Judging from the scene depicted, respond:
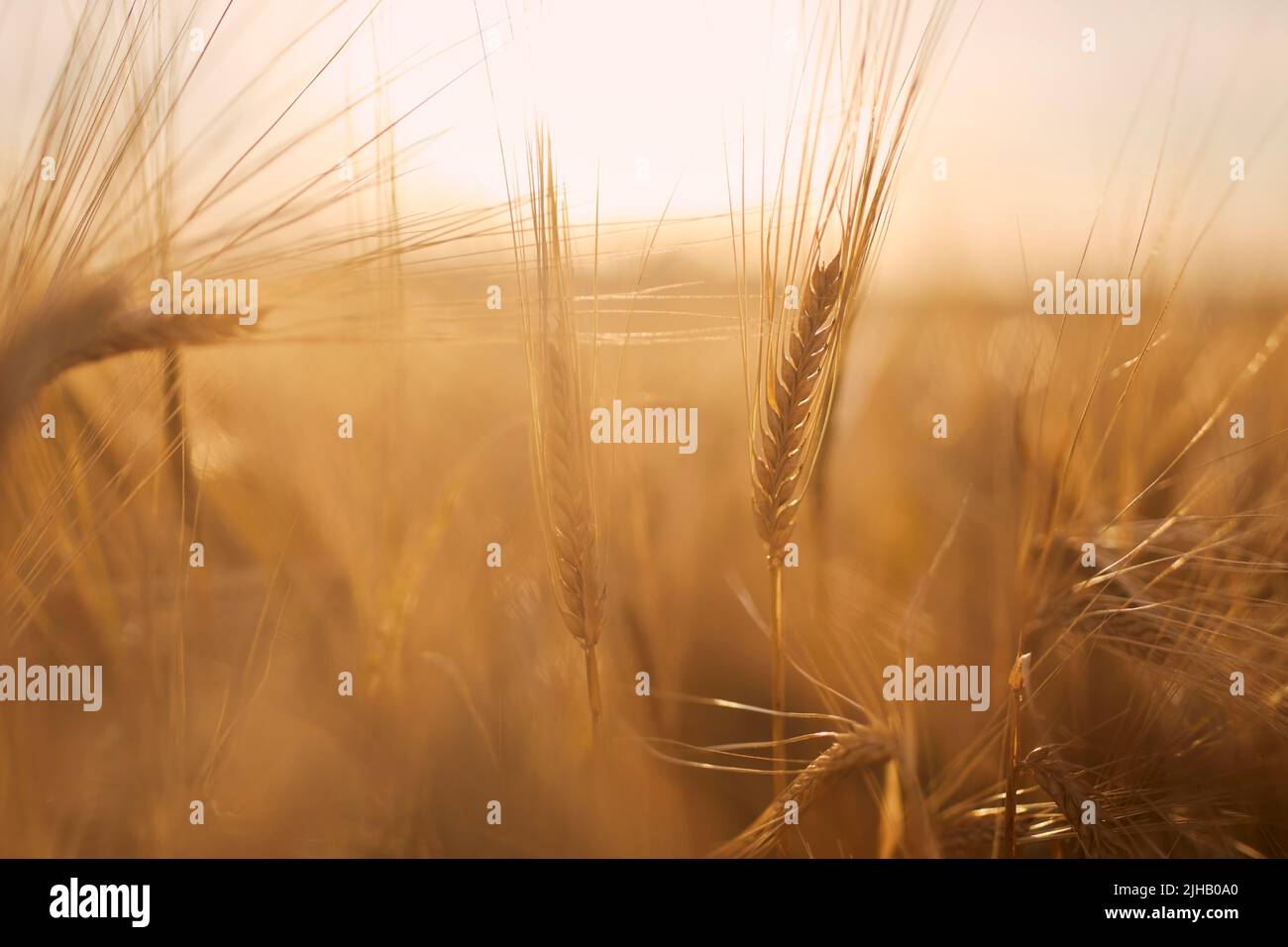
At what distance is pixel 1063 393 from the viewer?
1.16m

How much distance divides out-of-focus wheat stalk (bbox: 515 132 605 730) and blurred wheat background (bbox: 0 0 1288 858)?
3 cm

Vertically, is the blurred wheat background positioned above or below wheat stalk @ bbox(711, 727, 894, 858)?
above

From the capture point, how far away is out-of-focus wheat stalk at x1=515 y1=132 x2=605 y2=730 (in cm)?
105

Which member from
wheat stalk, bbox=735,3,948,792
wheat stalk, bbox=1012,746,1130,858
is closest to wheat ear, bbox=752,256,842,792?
wheat stalk, bbox=735,3,948,792

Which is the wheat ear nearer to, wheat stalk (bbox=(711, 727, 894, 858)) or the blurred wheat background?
the blurred wheat background

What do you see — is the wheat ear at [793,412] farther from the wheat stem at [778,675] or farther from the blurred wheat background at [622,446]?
the blurred wheat background at [622,446]

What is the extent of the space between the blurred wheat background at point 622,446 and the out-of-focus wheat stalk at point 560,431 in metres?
0.03

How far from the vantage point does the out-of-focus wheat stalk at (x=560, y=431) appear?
41.3 inches

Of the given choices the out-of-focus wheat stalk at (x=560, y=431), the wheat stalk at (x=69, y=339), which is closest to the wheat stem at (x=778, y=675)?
the out-of-focus wheat stalk at (x=560, y=431)

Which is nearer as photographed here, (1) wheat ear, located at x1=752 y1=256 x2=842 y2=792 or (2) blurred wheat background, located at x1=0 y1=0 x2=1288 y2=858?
(1) wheat ear, located at x1=752 y1=256 x2=842 y2=792

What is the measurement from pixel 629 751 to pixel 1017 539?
0.74 meters
